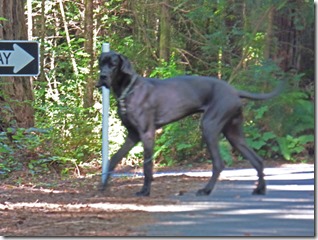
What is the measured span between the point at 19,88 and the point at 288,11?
619 cm

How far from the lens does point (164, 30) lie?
21359 millimetres

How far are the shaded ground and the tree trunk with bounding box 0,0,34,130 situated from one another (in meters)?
4.42

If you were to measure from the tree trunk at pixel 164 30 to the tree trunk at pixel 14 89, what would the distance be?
3813 millimetres

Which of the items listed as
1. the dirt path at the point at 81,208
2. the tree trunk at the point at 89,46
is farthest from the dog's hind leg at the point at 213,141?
the tree trunk at the point at 89,46

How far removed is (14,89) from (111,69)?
8.72 meters

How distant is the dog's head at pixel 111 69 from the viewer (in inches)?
388

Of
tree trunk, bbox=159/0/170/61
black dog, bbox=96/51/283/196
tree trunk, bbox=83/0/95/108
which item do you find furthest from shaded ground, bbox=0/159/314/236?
tree trunk, bbox=83/0/95/108

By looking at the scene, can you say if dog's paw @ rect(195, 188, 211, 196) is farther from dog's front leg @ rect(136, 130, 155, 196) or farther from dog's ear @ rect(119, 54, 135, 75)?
dog's ear @ rect(119, 54, 135, 75)

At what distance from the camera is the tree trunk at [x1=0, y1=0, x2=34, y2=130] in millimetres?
17656

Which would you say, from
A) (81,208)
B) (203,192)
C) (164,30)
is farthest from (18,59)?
(164,30)

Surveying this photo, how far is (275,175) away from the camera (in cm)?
1194

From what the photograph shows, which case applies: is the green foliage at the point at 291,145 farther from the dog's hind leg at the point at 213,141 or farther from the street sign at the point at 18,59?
→ the street sign at the point at 18,59

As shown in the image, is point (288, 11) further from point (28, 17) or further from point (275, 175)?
point (28, 17)

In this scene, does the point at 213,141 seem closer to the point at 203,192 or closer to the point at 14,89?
the point at 203,192
